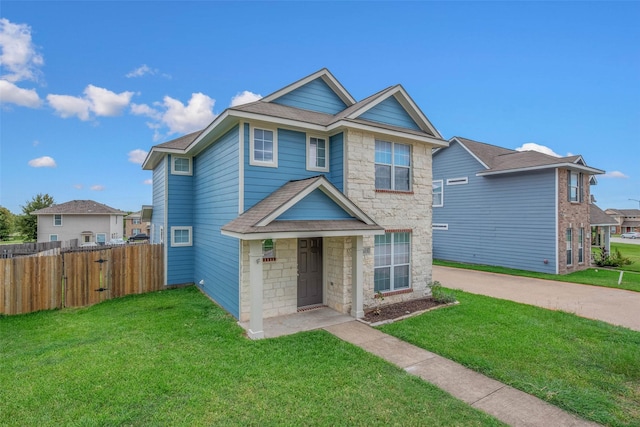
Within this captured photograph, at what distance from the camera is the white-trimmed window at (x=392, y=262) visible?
964 centimetres

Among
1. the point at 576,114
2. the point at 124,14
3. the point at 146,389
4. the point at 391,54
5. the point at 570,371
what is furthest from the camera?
the point at 576,114

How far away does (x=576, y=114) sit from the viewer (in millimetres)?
18609

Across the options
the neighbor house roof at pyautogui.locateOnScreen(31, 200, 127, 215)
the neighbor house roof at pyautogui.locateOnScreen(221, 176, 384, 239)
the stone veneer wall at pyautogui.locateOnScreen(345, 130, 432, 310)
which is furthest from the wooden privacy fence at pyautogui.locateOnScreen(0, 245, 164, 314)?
the neighbor house roof at pyautogui.locateOnScreen(31, 200, 127, 215)

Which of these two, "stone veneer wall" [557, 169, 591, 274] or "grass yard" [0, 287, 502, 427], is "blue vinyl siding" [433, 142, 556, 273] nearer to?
"stone veneer wall" [557, 169, 591, 274]

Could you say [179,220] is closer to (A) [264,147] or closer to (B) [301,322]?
(A) [264,147]

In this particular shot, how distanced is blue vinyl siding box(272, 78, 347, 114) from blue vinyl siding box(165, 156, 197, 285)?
5244mm

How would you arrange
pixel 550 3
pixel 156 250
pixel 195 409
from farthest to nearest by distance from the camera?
pixel 156 250 < pixel 550 3 < pixel 195 409

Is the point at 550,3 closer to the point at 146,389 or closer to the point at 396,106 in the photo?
the point at 396,106

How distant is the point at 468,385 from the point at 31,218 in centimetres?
5044

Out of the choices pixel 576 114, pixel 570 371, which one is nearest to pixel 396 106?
pixel 570 371

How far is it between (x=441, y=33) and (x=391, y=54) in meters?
2.34

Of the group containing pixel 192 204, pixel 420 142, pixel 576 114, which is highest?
pixel 576 114

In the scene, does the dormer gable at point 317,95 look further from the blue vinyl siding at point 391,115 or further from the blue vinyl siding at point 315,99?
the blue vinyl siding at point 391,115

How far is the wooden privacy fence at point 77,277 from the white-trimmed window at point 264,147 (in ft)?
21.7
